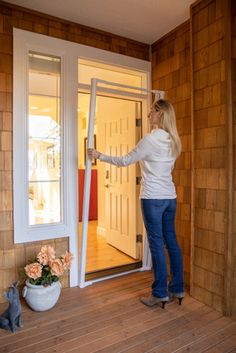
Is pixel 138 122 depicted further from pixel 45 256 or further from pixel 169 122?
pixel 45 256

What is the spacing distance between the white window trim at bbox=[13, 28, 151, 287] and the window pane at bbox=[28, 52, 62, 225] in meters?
0.07

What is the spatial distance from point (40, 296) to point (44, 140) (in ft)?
4.56

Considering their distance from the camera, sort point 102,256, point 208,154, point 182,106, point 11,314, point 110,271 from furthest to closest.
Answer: point 102,256
point 110,271
point 182,106
point 208,154
point 11,314

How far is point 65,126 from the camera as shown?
2670 millimetres

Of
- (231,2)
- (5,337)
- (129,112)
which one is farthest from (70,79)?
(5,337)

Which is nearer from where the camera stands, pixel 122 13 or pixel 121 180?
pixel 122 13

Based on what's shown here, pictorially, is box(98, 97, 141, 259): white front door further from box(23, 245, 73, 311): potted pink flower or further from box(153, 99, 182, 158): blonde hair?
box(23, 245, 73, 311): potted pink flower

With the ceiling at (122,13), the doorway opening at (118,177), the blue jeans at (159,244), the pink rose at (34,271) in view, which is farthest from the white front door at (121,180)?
the pink rose at (34,271)

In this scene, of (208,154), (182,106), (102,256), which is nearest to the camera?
(208,154)

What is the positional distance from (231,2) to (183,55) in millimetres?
689

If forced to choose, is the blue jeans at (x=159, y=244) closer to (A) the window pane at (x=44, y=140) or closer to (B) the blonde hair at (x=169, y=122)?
(B) the blonde hair at (x=169, y=122)

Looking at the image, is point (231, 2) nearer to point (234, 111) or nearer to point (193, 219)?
point (234, 111)

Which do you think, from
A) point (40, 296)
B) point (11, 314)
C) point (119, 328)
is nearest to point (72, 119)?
point (40, 296)

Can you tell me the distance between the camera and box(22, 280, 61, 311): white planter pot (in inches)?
86.8
